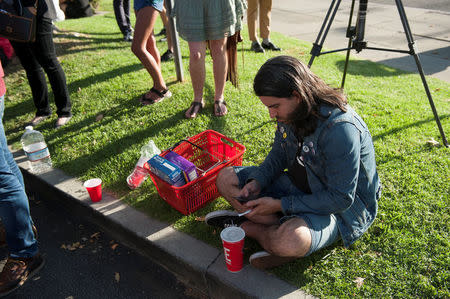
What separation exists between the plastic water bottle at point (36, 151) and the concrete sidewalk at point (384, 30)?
5.58m

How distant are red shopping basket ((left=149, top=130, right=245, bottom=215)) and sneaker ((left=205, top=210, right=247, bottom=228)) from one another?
245mm

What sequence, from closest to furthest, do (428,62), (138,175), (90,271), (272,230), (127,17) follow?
(272,230) < (90,271) < (138,175) < (428,62) < (127,17)

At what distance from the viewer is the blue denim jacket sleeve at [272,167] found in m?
2.53

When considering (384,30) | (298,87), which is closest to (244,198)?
(298,87)

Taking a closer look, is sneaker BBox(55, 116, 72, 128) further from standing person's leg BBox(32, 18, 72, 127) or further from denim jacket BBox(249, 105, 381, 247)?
denim jacket BBox(249, 105, 381, 247)

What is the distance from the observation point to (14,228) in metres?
2.43

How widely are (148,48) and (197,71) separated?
107 cm

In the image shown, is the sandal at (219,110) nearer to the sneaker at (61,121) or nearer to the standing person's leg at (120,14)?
the sneaker at (61,121)

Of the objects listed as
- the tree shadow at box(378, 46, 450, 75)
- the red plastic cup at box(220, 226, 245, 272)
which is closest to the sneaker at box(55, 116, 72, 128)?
the red plastic cup at box(220, 226, 245, 272)

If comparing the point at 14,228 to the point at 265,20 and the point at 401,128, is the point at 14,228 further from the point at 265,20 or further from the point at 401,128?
the point at 265,20

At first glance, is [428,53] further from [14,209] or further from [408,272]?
[14,209]

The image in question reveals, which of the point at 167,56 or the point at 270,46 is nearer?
the point at 167,56

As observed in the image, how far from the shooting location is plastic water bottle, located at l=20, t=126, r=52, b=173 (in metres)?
3.41

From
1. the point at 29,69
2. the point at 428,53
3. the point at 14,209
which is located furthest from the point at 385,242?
the point at 428,53
